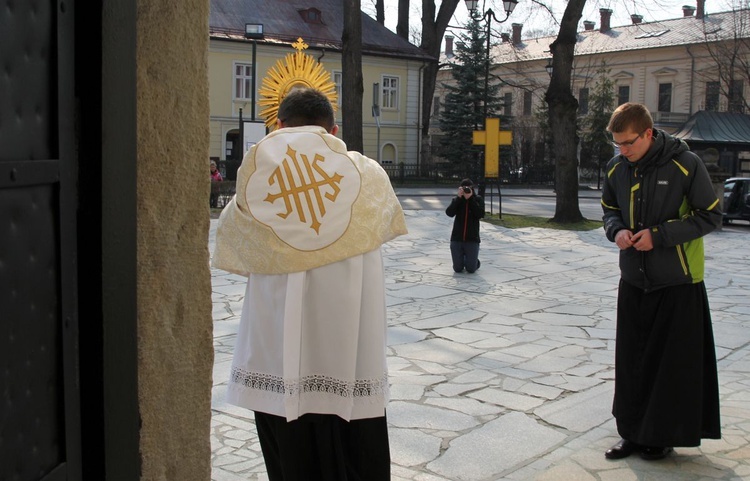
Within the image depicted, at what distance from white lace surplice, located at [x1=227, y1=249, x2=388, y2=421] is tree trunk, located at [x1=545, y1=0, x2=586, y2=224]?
18582 mm

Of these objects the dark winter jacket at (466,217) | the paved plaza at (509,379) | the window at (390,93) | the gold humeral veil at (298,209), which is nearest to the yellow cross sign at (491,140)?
the paved plaza at (509,379)

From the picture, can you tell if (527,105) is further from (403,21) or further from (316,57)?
(316,57)

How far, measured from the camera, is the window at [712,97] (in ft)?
183

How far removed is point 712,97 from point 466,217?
166 feet

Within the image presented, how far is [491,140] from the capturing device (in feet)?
73.0

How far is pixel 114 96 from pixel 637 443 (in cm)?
348

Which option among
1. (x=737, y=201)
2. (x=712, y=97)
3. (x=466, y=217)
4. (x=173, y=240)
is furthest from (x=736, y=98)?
(x=173, y=240)

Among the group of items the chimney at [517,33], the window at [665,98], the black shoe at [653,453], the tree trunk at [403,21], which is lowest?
the black shoe at [653,453]

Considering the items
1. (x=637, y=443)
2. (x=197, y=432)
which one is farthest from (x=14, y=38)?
(x=637, y=443)

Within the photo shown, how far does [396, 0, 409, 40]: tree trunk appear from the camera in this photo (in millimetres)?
47875

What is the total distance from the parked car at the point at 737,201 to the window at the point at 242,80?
2493cm

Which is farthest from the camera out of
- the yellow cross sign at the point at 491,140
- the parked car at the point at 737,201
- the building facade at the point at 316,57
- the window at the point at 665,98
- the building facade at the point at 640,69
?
the window at the point at 665,98

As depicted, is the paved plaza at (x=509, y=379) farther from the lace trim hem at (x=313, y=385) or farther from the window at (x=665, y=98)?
the window at (x=665, y=98)

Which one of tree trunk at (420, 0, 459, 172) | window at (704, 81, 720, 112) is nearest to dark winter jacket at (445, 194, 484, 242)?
tree trunk at (420, 0, 459, 172)
